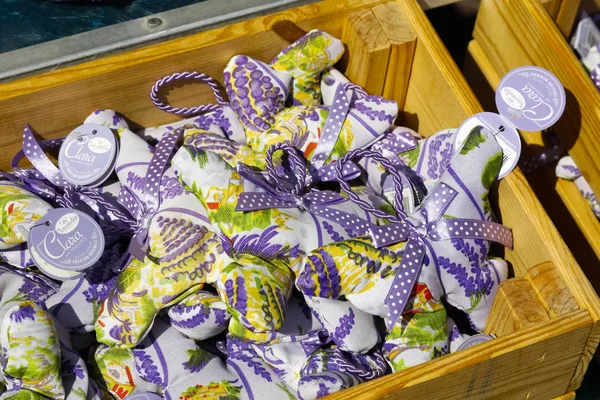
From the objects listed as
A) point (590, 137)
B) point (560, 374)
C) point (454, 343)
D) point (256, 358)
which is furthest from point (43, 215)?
point (590, 137)

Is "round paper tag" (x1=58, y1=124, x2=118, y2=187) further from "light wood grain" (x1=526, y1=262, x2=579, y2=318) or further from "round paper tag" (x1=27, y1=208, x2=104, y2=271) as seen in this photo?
"light wood grain" (x1=526, y1=262, x2=579, y2=318)

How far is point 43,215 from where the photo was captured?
3.77 ft

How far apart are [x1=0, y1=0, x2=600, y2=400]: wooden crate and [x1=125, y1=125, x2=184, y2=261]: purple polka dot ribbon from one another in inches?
6.4

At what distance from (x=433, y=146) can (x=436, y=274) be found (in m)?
0.24

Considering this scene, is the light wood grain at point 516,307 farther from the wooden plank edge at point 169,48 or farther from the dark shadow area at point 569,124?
the wooden plank edge at point 169,48

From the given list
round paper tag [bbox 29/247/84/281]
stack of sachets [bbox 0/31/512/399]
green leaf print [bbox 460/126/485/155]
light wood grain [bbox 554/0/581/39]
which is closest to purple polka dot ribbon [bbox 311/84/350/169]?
stack of sachets [bbox 0/31/512/399]

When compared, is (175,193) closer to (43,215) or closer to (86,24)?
(43,215)

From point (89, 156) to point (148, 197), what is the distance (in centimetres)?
16

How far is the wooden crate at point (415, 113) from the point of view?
3.37 feet

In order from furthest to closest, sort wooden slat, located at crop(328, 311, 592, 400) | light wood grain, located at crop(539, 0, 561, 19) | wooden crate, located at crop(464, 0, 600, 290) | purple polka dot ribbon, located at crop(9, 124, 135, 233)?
1. light wood grain, located at crop(539, 0, 561, 19)
2. wooden crate, located at crop(464, 0, 600, 290)
3. purple polka dot ribbon, located at crop(9, 124, 135, 233)
4. wooden slat, located at crop(328, 311, 592, 400)

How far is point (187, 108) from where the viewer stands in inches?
54.4

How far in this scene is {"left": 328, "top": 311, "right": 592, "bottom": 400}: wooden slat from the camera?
978 mm

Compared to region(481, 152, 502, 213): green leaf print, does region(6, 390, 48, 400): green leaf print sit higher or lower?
lower

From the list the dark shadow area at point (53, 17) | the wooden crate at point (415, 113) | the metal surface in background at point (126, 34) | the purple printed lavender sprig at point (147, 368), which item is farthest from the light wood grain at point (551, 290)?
the dark shadow area at point (53, 17)
